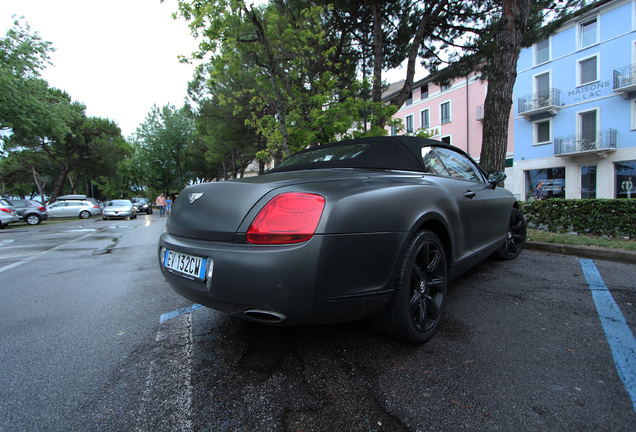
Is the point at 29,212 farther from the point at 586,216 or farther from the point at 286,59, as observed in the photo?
the point at 586,216

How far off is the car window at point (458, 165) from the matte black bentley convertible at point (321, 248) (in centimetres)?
71

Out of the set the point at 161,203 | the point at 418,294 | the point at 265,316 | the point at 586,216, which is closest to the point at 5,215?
the point at 161,203

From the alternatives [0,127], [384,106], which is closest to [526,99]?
[384,106]

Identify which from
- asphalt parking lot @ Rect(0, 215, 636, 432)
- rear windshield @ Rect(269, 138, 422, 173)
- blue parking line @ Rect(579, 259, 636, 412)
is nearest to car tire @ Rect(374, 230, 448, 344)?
asphalt parking lot @ Rect(0, 215, 636, 432)

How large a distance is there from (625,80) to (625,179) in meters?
5.51

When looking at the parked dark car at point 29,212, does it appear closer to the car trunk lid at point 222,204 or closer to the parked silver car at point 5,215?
the parked silver car at point 5,215

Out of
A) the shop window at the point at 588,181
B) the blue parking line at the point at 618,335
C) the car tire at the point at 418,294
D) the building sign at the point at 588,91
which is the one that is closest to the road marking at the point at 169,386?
the car tire at the point at 418,294

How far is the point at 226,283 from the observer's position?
1.66 m

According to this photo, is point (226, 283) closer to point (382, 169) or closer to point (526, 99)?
point (382, 169)

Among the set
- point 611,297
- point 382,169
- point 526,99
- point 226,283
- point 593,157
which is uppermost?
point 526,99

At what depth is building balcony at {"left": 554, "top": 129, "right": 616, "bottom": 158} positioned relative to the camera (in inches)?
739

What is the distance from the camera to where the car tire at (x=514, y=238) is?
426 cm

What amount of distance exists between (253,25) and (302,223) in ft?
27.0

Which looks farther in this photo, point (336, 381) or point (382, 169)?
point (382, 169)
